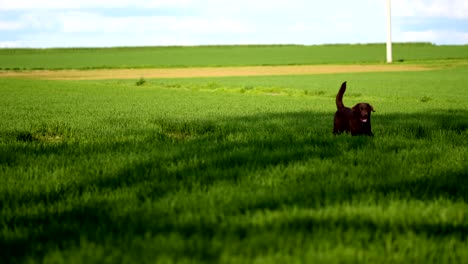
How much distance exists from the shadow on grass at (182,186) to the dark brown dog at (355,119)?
42cm

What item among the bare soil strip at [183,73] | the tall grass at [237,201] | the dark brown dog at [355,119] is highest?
the bare soil strip at [183,73]

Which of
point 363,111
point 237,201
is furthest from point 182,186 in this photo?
point 363,111

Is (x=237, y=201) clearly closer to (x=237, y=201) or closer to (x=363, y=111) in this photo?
(x=237, y=201)

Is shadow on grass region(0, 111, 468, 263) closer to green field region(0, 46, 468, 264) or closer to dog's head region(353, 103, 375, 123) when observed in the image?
green field region(0, 46, 468, 264)

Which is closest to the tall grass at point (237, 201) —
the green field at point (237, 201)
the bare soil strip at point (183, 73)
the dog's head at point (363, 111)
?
the green field at point (237, 201)

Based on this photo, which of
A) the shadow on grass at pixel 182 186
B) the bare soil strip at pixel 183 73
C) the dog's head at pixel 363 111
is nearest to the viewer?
the shadow on grass at pixel 182 186

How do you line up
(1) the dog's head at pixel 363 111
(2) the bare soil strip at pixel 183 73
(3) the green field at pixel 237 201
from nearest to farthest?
(3) the green field at pixel 237 201, (1) the dog's head at pixel 363 111, (2) the bare soil strip at pixel 183 73

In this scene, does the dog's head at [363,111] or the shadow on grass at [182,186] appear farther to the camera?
the dog's head at [363,111]

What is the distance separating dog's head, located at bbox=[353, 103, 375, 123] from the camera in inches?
306

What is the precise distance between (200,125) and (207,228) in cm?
817

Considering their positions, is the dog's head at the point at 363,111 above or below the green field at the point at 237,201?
above

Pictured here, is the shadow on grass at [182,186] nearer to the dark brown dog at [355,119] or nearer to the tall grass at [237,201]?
the tall grass at [237,201]

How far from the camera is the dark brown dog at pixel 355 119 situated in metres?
7.81

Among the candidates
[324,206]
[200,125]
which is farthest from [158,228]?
[200,125]
